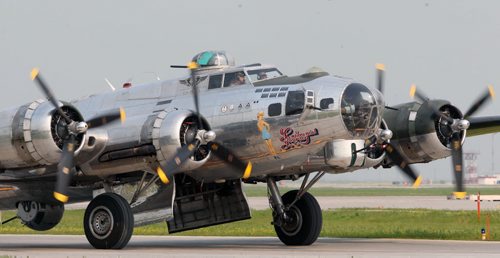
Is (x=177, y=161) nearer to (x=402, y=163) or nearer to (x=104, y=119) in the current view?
(x=104, y=119)

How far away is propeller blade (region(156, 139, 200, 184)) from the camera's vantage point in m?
23.6

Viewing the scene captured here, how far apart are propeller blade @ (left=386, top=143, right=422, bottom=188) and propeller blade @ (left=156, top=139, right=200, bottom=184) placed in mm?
5966

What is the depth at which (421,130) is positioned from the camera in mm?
26219

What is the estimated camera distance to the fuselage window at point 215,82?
25.5 metres

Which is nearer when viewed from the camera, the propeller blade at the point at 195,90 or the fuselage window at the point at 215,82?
the propeller blade at the point at 195,90

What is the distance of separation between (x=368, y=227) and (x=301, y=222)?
14.7m

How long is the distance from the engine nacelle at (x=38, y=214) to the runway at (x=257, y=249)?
0.71 m

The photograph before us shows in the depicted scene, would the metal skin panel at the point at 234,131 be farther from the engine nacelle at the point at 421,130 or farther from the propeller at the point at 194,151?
the engine nacelle at the point at 421,130

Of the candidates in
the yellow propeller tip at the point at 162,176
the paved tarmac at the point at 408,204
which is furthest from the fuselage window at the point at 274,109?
the paved tarmac at the point at 408,204

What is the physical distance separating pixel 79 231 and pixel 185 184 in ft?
51.9

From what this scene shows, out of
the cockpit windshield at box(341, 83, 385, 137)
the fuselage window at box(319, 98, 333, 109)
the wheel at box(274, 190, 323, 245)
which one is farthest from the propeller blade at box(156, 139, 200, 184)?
the wheel at box(274, 190, 323, 245)

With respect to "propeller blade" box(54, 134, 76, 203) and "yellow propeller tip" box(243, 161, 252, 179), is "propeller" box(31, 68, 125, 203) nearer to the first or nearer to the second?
"propeller blade" box(54, 134, 76, 203)

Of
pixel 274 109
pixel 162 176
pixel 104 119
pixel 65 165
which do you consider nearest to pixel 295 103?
pixel 274 109

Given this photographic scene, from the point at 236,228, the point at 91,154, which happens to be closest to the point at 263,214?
the point at 236,228
